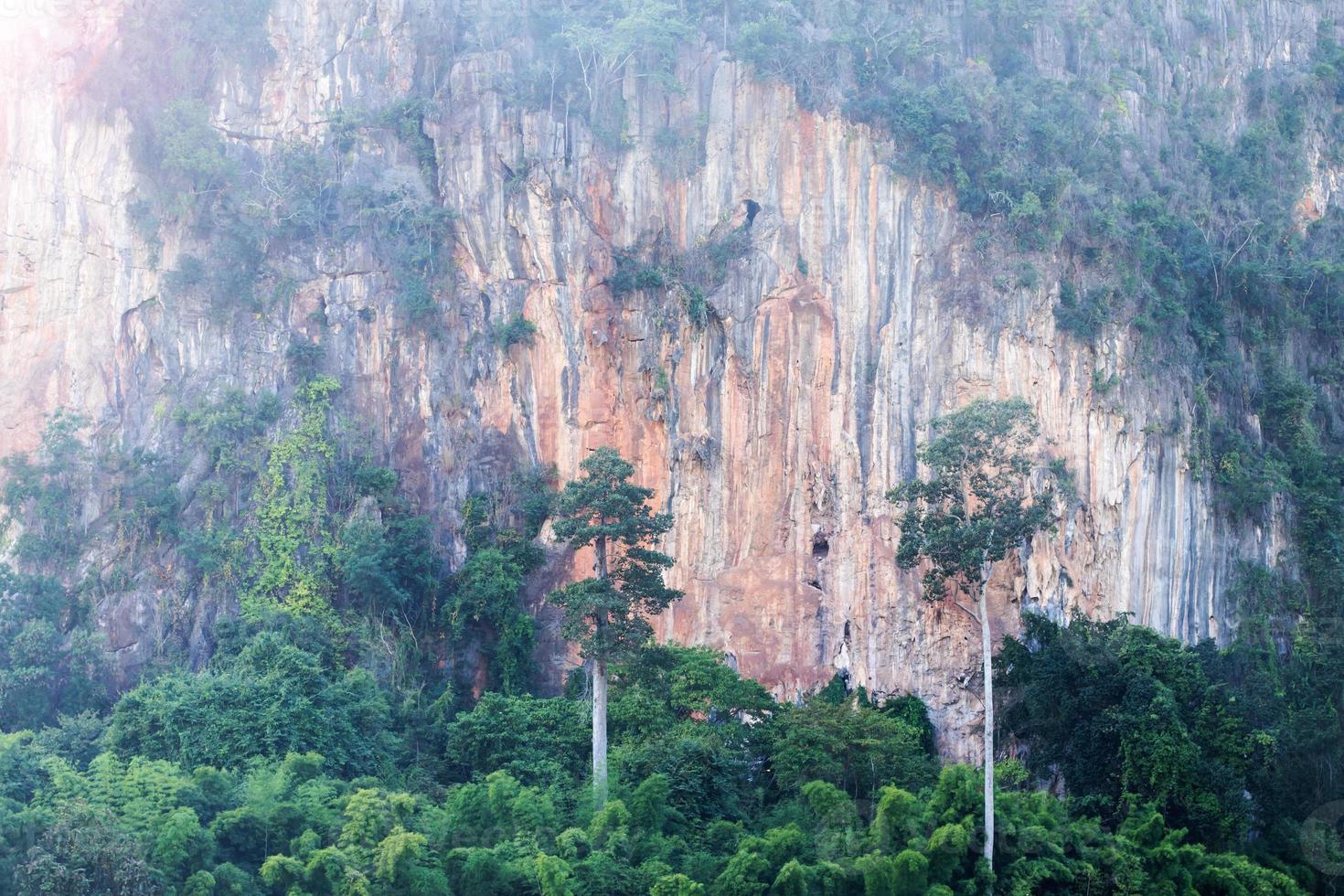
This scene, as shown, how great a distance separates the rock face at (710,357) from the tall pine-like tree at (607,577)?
457cm

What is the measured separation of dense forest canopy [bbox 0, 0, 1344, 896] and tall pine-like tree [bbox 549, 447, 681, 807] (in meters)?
0.12

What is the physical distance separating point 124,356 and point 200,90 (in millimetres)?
5487

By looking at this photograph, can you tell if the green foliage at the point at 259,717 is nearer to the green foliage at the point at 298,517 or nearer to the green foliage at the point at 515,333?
the green foliage at the point at 298,517

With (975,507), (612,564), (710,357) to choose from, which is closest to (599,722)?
(612,564)

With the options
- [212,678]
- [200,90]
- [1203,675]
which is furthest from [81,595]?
[1203,675]

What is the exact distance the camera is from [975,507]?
94.6ft

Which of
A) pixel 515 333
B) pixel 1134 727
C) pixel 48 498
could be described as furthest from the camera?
pixel 515 333

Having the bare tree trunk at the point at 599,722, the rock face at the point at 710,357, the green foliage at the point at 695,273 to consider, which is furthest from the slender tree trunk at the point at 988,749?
the green foliage at the point at 695,273

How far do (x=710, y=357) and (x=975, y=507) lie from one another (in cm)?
617

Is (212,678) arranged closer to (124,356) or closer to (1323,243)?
(124,356)

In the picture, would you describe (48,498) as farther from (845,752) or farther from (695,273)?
(845,752)

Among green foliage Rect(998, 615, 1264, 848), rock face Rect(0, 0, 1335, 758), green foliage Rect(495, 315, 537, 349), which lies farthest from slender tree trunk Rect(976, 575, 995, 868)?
green foliage Rect(495, 315, 537, 349)

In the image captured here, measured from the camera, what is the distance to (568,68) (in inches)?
1373

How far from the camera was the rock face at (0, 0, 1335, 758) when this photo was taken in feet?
104
